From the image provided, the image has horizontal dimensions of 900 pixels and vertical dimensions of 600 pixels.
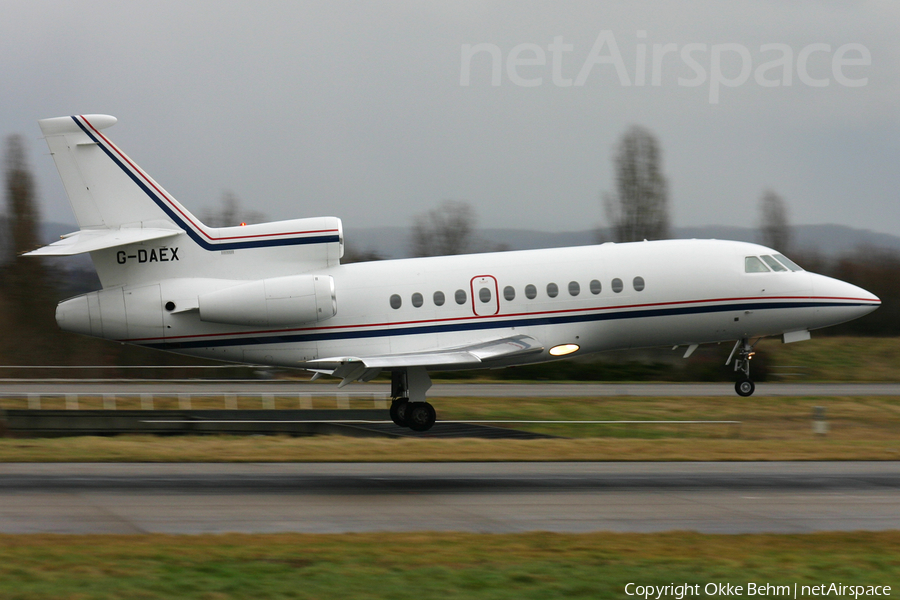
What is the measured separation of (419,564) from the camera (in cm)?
1027

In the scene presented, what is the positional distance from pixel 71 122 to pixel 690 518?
15897 mm

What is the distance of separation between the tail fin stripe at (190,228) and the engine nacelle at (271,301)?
0.94m

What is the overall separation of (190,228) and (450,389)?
16.9m

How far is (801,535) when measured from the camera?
12.0m

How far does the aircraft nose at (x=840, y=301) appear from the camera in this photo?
73.1ft

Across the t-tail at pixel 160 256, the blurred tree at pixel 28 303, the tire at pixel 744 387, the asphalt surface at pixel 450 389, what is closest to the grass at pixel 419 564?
the t-tail at pixel 160 256

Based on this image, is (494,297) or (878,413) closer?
(494,297)

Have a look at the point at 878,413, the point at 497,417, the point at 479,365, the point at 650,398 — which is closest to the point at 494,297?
the point at 479,365

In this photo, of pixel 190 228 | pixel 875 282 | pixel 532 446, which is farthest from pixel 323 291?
pixel 875 282

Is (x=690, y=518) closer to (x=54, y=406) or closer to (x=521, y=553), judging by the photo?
(x=521, y=553)

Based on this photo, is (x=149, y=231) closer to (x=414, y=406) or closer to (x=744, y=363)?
(x=414, y=406)

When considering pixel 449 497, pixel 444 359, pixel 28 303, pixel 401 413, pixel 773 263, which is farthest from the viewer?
pixel 28 303

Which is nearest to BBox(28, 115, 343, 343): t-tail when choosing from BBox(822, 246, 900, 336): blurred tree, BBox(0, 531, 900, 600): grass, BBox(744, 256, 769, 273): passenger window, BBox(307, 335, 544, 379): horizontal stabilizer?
BBox(307, 335, 544, 379): horizontal stabilizer

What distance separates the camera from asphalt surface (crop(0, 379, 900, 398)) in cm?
3434
